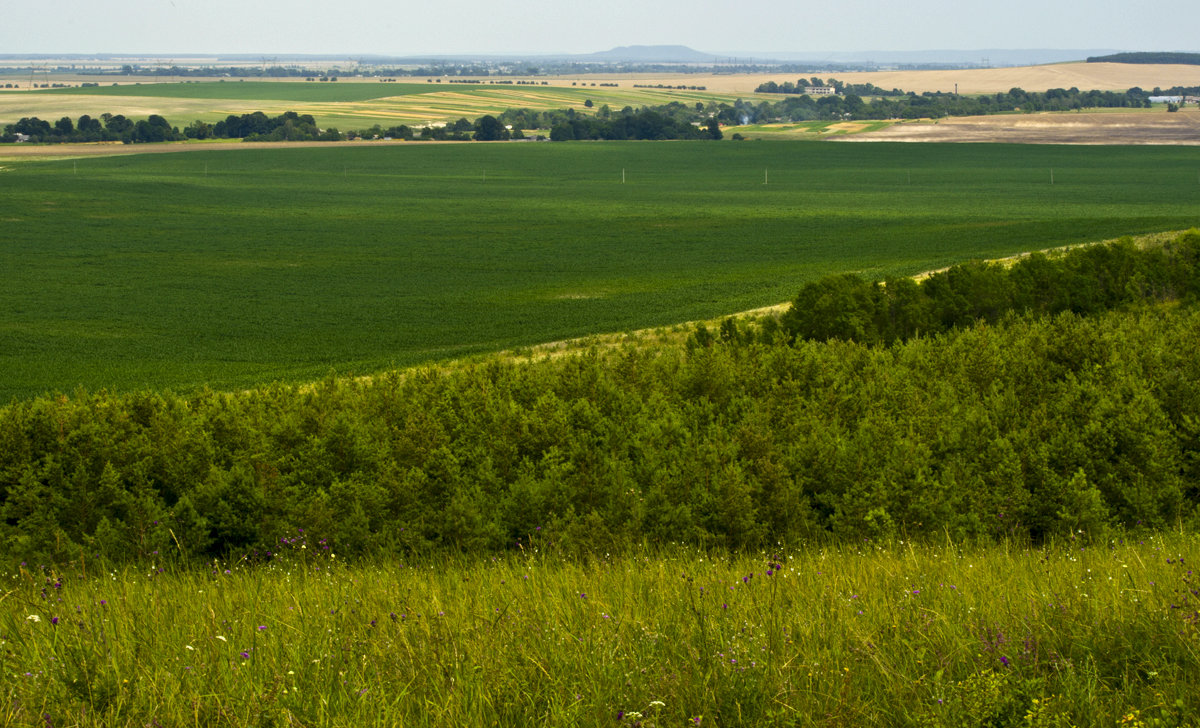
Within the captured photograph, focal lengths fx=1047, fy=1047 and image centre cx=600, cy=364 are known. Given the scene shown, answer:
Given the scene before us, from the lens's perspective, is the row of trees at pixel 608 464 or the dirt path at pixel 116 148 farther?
the dirt path at pixel 116 148

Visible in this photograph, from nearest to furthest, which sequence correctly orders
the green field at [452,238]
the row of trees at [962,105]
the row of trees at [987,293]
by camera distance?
the row of trees at [987,293] → the green field at [452,238] → the row of trees at [962,105]

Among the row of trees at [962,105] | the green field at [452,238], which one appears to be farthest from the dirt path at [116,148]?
the row of trees at [962,105]

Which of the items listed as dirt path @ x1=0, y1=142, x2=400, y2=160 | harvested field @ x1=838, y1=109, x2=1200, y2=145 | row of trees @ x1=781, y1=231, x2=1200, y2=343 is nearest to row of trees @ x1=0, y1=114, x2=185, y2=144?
dirt path @ x1=0, y1=142, x2=400, y2=160

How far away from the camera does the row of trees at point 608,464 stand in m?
11.3

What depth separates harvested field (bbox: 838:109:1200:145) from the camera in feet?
416

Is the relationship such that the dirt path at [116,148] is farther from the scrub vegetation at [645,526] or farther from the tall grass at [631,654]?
the tall grass at [631,654]

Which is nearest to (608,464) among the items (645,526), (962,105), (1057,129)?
(645,526)

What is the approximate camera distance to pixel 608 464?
40.6ft

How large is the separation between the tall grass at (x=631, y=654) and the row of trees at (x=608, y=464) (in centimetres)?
375

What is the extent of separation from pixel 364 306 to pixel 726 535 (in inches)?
1456

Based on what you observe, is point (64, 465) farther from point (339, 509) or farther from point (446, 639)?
point (446, 639)

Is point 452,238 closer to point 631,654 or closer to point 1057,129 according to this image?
point 631,654

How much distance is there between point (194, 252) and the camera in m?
62.2

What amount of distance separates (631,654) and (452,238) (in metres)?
65.2
